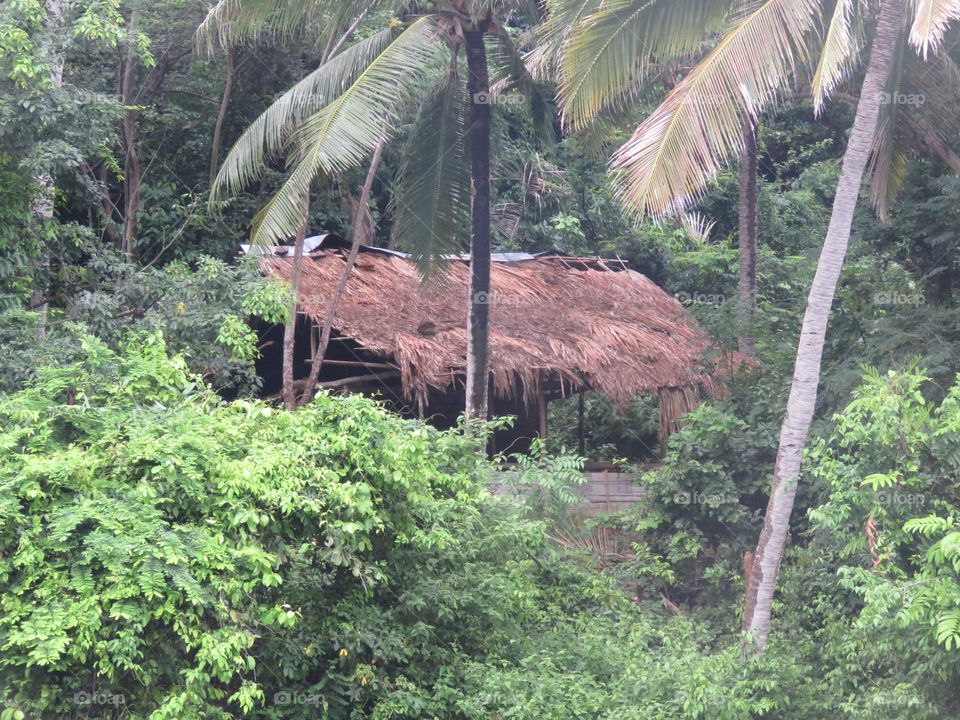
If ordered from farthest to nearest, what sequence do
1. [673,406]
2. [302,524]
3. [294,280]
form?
[673,406], [294,280], [302,524]

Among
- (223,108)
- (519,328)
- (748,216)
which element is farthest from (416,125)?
(748,216)

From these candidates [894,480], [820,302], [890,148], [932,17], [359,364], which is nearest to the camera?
[894,480]

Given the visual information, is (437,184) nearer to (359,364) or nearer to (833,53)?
(359,364)

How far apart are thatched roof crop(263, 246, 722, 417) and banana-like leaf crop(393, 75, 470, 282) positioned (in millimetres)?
413

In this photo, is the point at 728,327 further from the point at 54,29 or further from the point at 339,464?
the point at 54,29

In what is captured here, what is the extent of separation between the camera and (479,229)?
10992 mm

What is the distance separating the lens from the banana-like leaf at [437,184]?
10.9 m

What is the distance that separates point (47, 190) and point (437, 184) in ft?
12.0

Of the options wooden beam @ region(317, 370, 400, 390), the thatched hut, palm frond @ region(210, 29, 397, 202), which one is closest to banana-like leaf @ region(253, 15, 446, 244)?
palm frond @ region(210, 29, 397, 202)

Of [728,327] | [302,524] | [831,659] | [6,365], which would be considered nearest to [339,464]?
[302,524]

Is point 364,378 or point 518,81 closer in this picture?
point 518,81

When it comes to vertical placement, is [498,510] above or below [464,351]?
below

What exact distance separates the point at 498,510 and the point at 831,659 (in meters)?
2.80

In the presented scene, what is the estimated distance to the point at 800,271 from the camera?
12.1 meters
